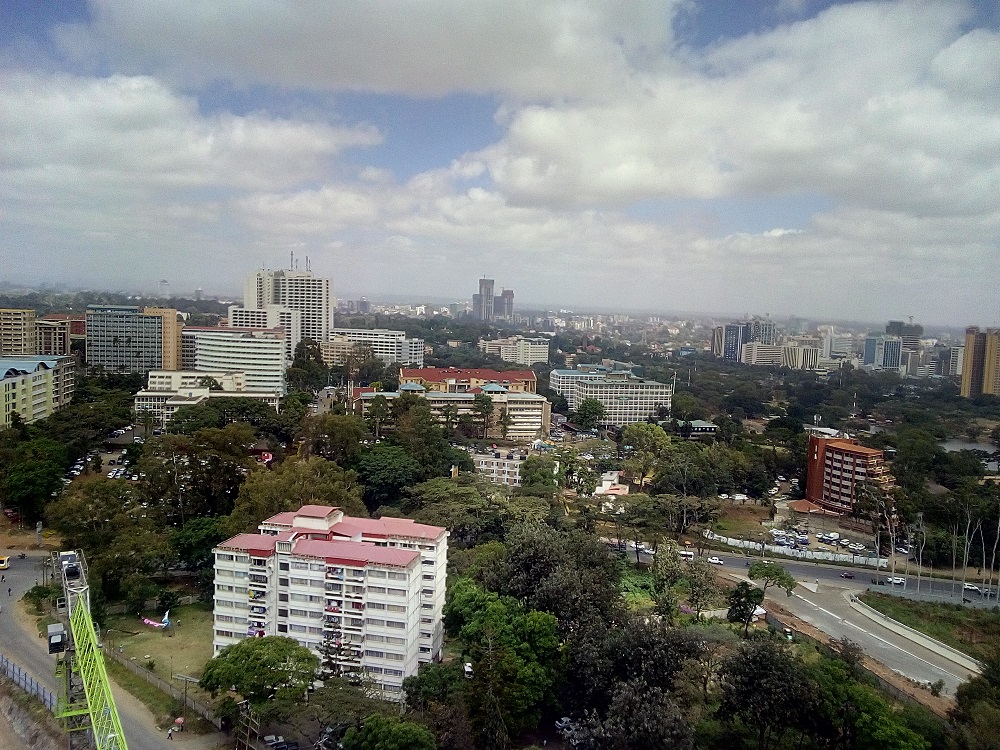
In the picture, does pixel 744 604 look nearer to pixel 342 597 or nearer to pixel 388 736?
pixel 342 597

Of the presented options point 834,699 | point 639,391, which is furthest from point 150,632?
point 639,391

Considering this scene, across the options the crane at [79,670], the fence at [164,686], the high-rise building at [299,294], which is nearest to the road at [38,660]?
the fence at [164,686]

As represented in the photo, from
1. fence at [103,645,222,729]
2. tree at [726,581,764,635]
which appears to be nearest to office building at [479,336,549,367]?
tree at [726,581,764,635]

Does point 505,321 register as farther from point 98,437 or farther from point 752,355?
point 98,437

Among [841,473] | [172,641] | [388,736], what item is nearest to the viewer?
[388,736]

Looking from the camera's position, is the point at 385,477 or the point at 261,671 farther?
the point at 385,477

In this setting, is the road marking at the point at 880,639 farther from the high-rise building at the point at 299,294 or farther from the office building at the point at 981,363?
the high-rise building at the point at 299,294

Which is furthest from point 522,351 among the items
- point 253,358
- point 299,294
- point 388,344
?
point 253,358
